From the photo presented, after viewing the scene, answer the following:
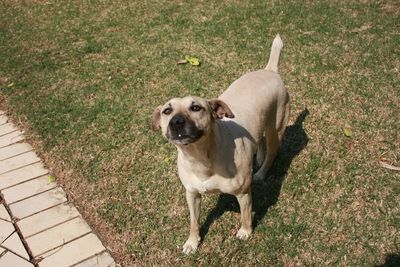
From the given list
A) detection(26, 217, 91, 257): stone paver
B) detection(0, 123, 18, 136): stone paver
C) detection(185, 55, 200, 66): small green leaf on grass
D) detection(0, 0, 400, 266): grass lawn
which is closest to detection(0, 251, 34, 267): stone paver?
detection(26, 217, 91, 257): stone paver

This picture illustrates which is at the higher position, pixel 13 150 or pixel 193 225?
pixel 193 225

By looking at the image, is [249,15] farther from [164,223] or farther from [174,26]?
[164,223]

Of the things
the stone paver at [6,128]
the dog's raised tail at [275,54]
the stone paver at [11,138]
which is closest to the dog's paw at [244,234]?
the dog's raised tail at [275,54]

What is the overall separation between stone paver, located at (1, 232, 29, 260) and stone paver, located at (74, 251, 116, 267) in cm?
60

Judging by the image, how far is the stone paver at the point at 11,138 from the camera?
19.0 feet

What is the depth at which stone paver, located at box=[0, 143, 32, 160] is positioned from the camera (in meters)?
5.55

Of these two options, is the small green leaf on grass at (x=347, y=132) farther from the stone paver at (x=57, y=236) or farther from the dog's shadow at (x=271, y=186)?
the stone paver at (x=57, y=236)

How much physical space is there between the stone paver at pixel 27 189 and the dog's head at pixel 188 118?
2.15 meters

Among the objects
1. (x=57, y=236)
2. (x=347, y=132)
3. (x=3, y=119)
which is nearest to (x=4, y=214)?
(x=57, y=236)

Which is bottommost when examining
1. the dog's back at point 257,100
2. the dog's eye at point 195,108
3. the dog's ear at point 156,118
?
the dog's back at point 257,100

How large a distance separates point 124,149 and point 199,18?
4.24 m

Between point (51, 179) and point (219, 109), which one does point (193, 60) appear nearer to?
point (51, 179)

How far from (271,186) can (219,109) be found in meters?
1.60

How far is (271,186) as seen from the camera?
464 cm
